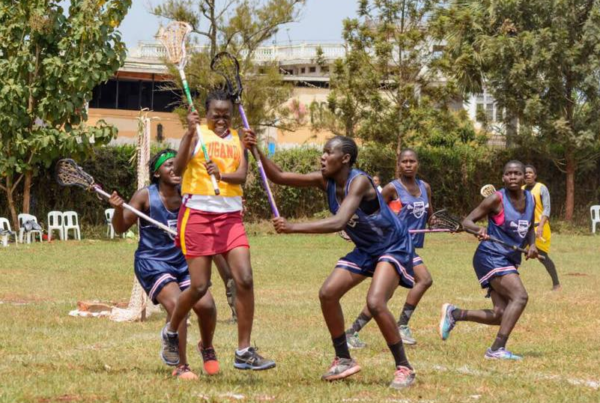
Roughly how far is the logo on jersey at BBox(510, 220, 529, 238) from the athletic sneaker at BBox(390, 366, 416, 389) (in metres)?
2.88

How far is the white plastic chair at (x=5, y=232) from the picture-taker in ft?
83.5

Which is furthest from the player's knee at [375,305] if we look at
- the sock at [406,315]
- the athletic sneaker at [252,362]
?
the sock at [406,315]

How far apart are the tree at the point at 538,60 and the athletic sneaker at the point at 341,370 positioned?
25121 mm

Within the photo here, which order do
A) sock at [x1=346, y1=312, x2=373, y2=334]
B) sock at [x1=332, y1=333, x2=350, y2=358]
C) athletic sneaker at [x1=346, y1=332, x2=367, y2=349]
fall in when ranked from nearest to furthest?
sock at [x1=332, y1=333, x2=350, y2=358] < athletic sneaker at [x1=346, y1=332, x2=367, y2=349] < sock at [x1=346, y1=312, x2=373, y2=334]

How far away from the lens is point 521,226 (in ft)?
34.1

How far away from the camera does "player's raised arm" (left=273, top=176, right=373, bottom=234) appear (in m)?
7.37

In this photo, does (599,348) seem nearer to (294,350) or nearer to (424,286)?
(424,286)

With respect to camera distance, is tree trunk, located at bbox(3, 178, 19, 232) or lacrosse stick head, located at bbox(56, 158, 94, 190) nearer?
lacrosse stick head, located at bbox(56, 158, 94, 190)

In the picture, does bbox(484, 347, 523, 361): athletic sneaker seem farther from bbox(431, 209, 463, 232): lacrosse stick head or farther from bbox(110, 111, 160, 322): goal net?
bbox(110, 111, 160, 322): goal net

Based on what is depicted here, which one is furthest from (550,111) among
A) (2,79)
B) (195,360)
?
(195,360)

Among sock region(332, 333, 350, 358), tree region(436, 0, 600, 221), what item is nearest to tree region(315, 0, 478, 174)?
tree region(436, 0, 600, 221)

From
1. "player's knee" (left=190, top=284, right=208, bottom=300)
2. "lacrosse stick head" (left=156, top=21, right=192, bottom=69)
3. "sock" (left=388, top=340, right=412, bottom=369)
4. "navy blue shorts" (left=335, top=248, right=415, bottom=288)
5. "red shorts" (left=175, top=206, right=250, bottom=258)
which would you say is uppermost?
"lacrosse stick head" (left=156, top=21, right=192, bottom=69)

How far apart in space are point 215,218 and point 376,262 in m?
1.29

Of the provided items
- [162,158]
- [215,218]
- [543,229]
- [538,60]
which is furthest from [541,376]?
[538,60]
